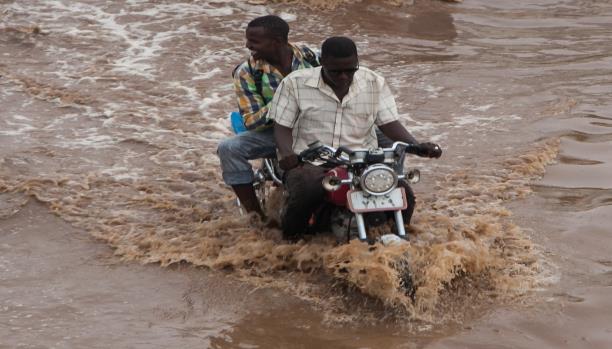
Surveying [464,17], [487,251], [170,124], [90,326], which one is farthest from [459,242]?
[464,17]

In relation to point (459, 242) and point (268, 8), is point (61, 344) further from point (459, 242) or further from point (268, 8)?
point (268, 8)

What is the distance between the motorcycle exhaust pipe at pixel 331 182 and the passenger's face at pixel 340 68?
0.62 meters

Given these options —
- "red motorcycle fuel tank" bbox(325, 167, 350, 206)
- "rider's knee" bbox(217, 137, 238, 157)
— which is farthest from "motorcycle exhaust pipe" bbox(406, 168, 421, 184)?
"rider's knee" bbox(217, 137, 238, 157)

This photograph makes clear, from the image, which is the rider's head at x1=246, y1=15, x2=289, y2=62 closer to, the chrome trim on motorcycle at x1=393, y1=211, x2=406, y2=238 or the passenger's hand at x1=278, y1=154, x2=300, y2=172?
the passenger's hand at x1=278, y1=154, x2=300, y2=172

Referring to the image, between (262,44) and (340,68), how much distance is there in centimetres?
87

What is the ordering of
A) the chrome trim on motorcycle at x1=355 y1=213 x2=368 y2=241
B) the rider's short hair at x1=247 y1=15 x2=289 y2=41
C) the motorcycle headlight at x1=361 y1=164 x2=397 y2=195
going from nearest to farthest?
the motorcycle headlight at x1=361 y1=164 x2=397 y2=195
the chrome trim on motorcycle at x1=355 y1=213 x2=368 y2=241
the rider's short hair at x1=247 y1=15 x2=289 y2=41

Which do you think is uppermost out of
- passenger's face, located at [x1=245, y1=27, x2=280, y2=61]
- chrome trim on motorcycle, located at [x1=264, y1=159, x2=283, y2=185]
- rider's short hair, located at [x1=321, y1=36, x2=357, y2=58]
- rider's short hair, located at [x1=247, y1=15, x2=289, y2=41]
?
rider's short hair, located at [x1=321, y1=36, x2=357, y2=58]

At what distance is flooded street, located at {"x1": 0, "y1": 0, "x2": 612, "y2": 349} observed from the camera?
4.97 meters

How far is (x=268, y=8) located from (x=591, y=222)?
341 inches

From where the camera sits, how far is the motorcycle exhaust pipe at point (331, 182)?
5023 millimetres

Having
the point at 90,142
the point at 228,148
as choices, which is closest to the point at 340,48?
the point at 228,148

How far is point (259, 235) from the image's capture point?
6.13 metres

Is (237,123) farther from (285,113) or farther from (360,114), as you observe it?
(360,114)

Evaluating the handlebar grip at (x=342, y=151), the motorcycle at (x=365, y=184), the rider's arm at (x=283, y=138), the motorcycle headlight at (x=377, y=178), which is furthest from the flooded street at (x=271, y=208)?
the rider's arm at (x=283, y=138)
